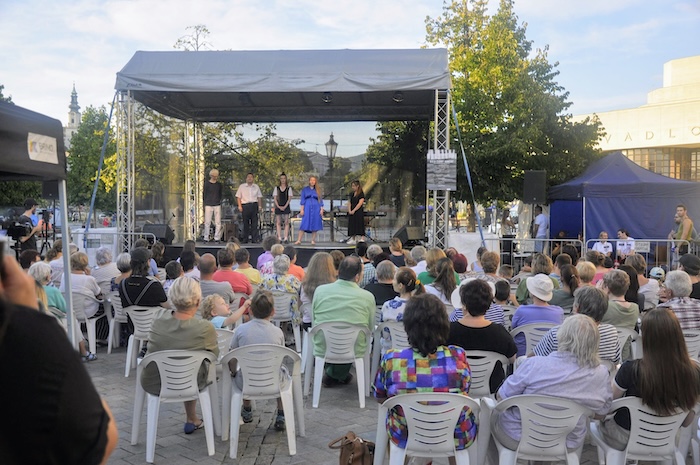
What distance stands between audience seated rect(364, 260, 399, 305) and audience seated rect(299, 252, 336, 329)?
39 centimetres

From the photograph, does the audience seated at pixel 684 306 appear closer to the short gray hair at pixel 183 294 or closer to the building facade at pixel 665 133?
the short gray hair at pixel 183 294

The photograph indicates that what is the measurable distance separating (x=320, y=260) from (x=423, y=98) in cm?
836

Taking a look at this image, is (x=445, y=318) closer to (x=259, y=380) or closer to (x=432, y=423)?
(x=432, y=423)

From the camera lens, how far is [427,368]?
3043mm

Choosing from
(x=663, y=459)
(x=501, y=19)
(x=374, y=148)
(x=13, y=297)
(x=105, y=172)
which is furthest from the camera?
(x=105, y=172)

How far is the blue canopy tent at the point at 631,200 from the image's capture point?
1302cm

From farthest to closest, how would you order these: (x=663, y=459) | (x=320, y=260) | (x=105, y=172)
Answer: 1. (x=105, y=172)
2. (x=320, y=260)
3. (x=663, y=459)

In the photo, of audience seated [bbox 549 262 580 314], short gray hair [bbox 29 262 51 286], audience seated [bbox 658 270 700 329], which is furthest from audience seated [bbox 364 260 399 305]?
short gray hair [bbox 29 262 51 286]

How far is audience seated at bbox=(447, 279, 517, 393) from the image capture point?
3633 mm

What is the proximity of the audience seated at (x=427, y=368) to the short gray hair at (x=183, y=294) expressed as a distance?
1.49 m

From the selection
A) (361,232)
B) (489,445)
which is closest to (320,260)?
(489,445)

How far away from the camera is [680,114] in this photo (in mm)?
26359

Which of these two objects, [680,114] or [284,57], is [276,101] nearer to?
[284,57]

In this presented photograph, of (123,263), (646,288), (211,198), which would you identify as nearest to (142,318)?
(123,263)
